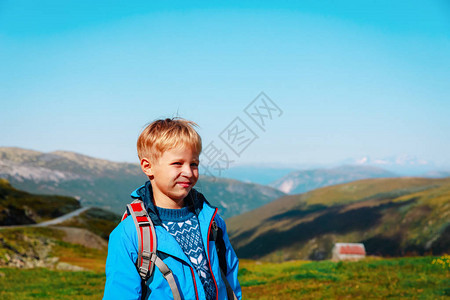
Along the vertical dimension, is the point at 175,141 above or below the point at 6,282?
above

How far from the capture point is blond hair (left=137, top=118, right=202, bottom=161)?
4.02 meters

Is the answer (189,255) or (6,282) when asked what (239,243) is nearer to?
(6,282)

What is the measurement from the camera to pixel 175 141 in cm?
401

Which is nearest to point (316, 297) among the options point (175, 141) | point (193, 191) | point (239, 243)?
point (193, 191)

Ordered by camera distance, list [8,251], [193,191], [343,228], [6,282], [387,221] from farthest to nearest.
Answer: [343,228] < [387,221] < [8,251] < [6,282] < [193,191]

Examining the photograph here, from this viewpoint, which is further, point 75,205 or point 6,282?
point 75,205

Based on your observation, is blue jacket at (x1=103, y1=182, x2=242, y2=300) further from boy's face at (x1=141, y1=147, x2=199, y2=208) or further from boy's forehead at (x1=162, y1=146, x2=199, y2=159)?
boy's forehead at (x1=162, y1=146, x2=199, y2=159)

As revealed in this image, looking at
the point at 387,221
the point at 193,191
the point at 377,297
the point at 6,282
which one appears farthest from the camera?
the point at 387,221

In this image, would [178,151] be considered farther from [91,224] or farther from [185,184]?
[91,224]

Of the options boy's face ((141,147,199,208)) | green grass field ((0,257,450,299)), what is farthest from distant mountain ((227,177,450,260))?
boy's face ((141,147,199,208))

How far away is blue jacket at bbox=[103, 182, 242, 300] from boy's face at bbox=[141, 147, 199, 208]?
0.23 m

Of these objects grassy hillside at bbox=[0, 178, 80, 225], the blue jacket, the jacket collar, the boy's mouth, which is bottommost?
the blue jacket

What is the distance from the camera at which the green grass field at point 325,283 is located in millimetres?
12070

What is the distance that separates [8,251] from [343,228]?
4673 centimetres
